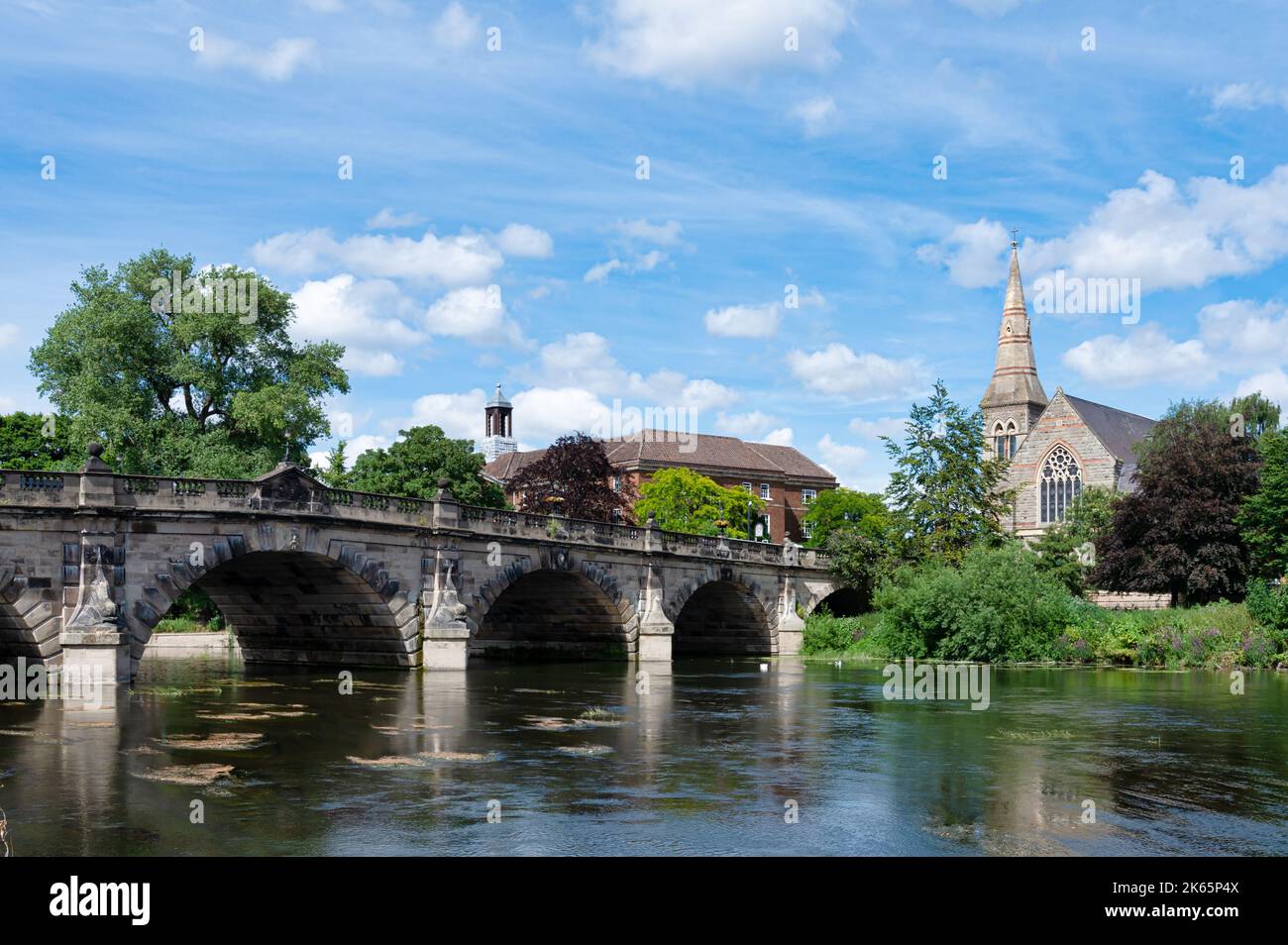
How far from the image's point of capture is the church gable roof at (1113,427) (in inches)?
3442

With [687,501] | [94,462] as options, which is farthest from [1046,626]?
[687,501]

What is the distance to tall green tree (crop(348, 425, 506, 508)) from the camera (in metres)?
64.8

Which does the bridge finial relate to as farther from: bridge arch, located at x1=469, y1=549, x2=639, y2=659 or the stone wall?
bridge arch, located at x1=469, y1=549, x2=639, y2=659

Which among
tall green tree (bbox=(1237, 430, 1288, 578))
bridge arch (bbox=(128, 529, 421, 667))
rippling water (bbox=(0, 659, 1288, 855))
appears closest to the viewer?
rippling water (bbox=(0, 659, 1288, 855))

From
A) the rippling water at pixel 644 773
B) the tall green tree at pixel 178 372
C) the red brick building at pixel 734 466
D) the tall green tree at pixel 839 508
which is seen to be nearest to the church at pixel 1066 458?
the tall green tree at pixel 839 508

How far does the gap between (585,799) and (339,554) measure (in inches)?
903

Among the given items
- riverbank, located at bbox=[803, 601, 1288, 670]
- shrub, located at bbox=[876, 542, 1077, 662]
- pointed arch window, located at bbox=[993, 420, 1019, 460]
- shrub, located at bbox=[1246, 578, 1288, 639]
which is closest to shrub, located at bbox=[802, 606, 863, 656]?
riverbank, located at bbox=[803, 601, 1288, 670]

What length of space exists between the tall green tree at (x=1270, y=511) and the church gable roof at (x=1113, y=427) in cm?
3228

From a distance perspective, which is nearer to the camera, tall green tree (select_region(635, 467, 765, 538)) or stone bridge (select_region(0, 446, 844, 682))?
stone bridge (select_region(0, 446, 844, 682))

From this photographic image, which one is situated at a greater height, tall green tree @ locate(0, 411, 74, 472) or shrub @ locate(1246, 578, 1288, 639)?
tall green tree @ locate(0, 411, 74, 472)

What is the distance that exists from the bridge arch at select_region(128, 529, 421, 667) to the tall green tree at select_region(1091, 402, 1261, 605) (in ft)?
111

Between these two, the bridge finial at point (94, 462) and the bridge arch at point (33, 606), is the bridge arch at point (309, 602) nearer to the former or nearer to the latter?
the bridge finial at point (94, 462)
